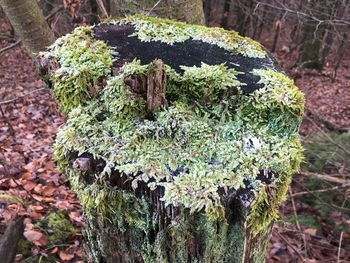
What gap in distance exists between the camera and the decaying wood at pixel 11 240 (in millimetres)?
2492

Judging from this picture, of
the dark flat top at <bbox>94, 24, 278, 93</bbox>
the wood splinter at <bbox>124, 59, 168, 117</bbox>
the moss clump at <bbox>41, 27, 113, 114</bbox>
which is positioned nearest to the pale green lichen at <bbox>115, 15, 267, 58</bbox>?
the dark flat top at <bbox>94, 24, 278, 93</bbox>

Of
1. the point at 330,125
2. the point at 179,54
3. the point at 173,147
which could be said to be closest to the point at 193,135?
the point at 173,147

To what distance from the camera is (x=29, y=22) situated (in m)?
3.15

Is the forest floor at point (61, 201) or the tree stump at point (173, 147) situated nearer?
Result: the tree stump at point (173, 147)

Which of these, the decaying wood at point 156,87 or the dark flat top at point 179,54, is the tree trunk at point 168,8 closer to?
the dark flat top at point 179,54

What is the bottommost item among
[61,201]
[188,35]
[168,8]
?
[61,201]

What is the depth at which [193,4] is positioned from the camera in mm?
3119

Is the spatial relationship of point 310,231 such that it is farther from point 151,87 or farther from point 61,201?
point 151,87

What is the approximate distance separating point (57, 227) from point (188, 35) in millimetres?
1929

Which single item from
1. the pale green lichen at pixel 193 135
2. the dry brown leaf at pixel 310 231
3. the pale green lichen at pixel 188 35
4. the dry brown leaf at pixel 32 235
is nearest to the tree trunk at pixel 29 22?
the pale green lichen at pixel 188 35

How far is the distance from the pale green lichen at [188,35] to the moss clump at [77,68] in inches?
11.3

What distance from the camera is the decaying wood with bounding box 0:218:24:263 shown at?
249 cm

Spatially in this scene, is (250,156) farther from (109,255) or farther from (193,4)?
(193,4)

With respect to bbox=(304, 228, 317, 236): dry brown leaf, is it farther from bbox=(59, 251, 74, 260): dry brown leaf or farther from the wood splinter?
the wood splinter
